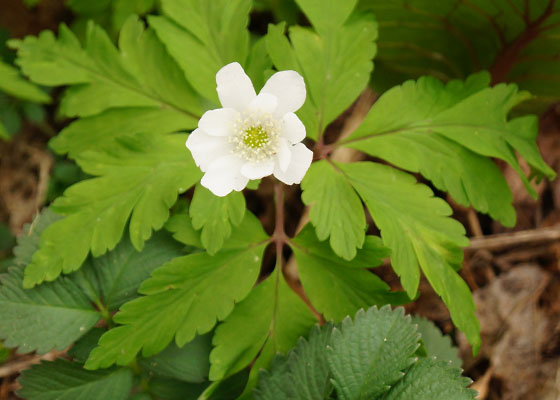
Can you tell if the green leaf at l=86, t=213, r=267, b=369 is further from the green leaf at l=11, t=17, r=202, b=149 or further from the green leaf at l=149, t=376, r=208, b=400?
the green leaf at l=11, t=17, r=202, b=149

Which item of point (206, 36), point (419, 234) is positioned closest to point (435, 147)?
point (419, 234)

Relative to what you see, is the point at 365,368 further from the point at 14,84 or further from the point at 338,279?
the point at 14,84

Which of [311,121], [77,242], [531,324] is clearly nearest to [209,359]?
[77,242]

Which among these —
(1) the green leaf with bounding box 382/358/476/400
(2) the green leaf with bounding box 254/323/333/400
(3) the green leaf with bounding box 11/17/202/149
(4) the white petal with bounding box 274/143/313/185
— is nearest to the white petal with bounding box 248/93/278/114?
(4) the white petal with bounding box 274/143/313/185

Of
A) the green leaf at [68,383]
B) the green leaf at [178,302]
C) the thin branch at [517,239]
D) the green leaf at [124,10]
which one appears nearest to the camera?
the green leaf at [178,302]

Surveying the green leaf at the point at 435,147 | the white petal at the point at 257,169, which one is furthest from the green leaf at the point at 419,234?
the white petal at the point at 257,169

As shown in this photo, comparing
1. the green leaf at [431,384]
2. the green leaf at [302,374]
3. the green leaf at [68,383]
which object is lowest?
the green leaf at [68,383]

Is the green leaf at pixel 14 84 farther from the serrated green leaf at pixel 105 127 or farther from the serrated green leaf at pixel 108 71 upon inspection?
the serrated green leaf at pixel 105 127
